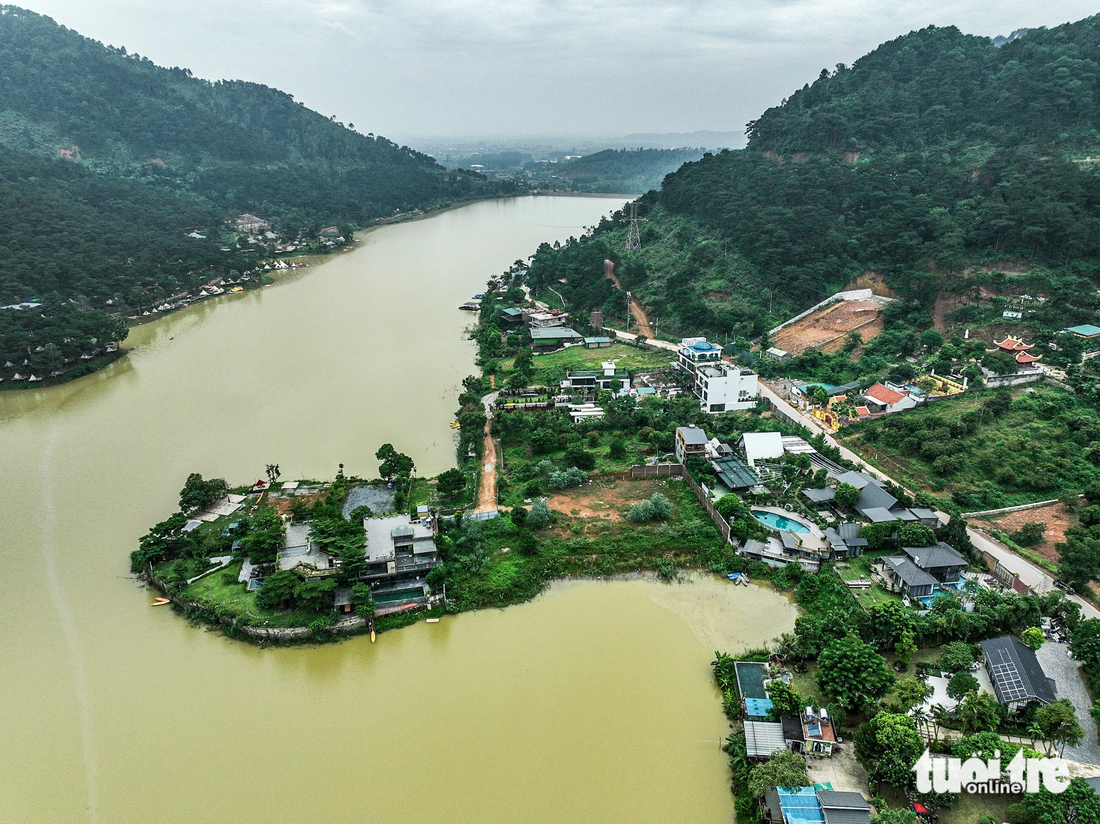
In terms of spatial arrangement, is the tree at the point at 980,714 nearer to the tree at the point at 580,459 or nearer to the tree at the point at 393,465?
the tree at the point at 580,459

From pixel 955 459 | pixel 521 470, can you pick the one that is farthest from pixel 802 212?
pixel 521 470

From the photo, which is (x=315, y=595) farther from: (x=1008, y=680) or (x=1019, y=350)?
(x=1019, y=350)

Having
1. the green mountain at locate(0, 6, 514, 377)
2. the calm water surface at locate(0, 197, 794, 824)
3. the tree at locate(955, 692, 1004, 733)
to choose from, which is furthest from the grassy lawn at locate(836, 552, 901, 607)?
the green mountain at locate(0, 6, 514, 377)

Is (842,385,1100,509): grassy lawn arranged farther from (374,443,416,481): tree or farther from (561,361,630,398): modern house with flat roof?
(374,443,416,481): tree

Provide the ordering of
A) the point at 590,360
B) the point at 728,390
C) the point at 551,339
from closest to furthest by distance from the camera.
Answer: the point at 728,390, the point at 590,360, the point at 551,339

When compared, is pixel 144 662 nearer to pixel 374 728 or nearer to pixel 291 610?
pixel 291 610

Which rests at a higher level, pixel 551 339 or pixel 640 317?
pixel 640 317

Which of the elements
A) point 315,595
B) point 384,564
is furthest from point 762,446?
point 315,595
